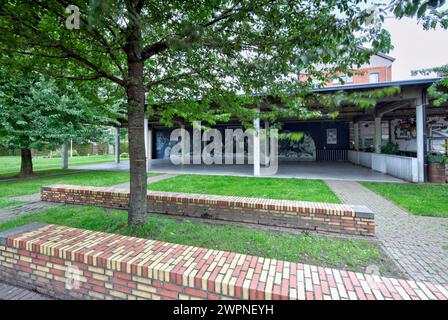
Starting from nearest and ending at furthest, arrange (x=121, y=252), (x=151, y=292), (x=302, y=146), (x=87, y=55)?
1. (x=151, y=292)
2. (x=121, y=252)
3. (x=87, y=55)
4. (x=302, y=146)

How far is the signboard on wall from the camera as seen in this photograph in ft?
60.8

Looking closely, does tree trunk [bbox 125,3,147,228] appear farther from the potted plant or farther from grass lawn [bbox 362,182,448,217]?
the potted plant

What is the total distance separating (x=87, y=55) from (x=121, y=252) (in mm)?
2999

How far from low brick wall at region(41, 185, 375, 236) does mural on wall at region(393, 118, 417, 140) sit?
52.0 ft

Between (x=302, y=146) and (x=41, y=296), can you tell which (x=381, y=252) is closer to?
(x=41, y=296)

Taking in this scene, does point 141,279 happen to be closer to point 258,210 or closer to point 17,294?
point 17,294

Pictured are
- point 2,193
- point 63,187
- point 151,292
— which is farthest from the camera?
point 2,193

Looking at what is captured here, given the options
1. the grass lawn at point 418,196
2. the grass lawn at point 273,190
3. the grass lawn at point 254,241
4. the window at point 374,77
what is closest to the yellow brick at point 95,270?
the grass lawn at point 254,241

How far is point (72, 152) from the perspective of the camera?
3556cm

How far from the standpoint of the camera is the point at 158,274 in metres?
1.88

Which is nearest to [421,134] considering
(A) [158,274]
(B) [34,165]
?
(A) [158,274]

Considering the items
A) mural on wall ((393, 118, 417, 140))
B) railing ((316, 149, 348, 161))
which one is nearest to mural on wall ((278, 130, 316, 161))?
railing ((316, 149, 348, 161))

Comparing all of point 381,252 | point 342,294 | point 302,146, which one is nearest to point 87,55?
point 342,294

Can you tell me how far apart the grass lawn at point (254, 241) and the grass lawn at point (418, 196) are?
2.74 meters
